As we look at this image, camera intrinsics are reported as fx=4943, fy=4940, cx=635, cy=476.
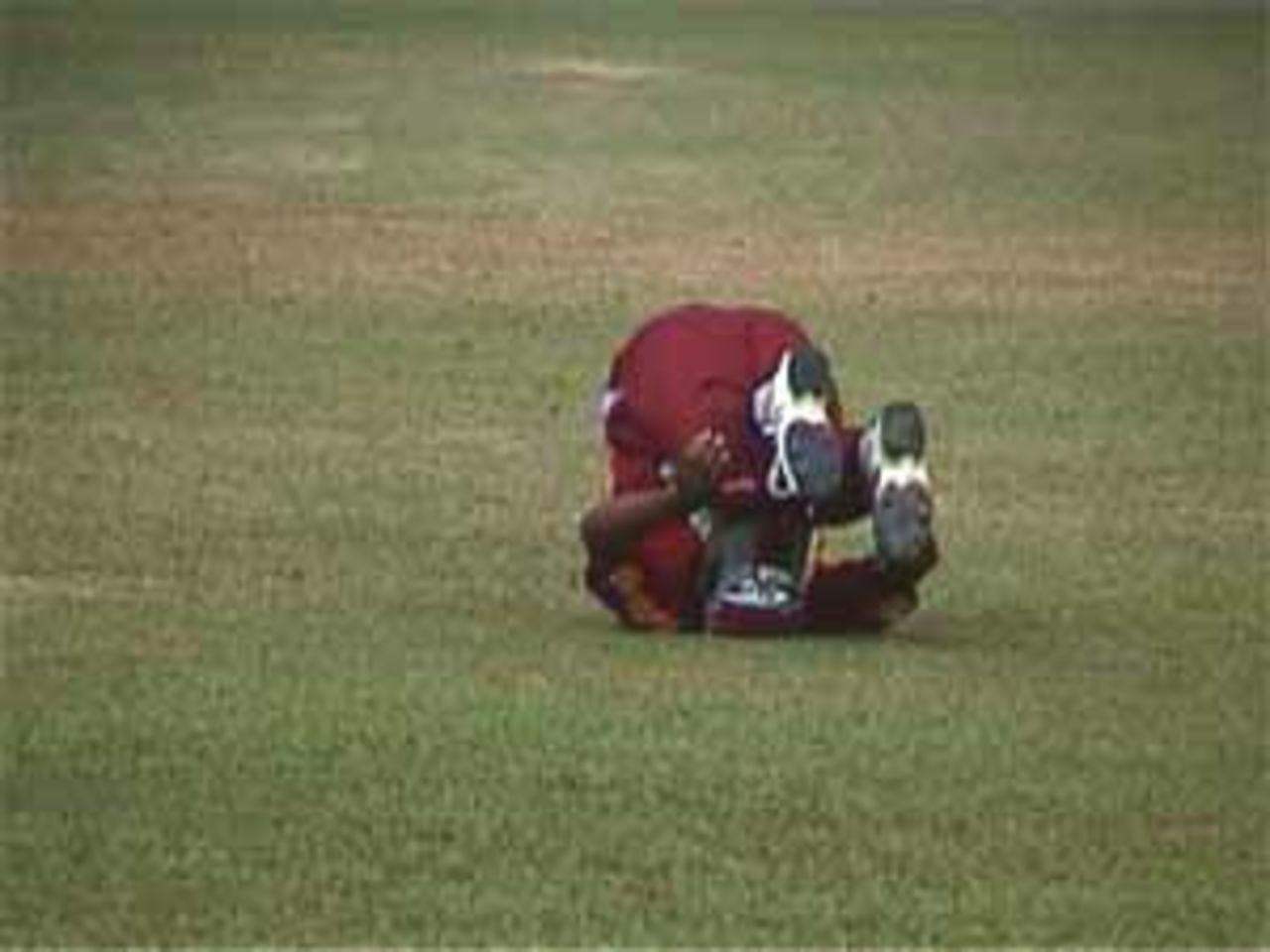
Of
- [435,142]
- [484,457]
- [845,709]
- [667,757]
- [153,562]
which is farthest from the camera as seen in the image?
[435,142]

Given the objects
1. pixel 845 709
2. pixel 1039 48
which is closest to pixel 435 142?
pixel 1039 48

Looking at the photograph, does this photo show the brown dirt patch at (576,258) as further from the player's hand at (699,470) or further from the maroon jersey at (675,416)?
the player's hand at (699,470)

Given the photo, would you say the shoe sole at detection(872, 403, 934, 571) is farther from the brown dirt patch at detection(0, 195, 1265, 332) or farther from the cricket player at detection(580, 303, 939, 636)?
the brown dirt patch at detection(0, 195, 1265, 332)

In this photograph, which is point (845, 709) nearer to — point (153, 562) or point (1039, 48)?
point (153, 562)

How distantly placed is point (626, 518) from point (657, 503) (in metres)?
0.11

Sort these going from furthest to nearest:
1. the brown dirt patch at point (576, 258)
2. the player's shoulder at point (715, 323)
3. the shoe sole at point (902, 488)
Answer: the brown dirt patch at point (576, 258) → the player's shoulder at point (715, 323) → the shoe sole at point (902, 488)

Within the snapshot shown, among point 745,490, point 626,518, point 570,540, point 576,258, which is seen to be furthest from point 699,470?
point 576,258

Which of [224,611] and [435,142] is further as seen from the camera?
[435,142]

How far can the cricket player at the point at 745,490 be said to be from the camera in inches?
332

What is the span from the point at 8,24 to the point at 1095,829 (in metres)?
25.8

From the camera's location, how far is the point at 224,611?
9.17 meters

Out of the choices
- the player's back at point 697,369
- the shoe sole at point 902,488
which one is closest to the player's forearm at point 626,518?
the player's back at point 697,369

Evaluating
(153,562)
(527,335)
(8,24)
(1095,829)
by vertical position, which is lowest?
(8,24)

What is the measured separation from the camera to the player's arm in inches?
337
